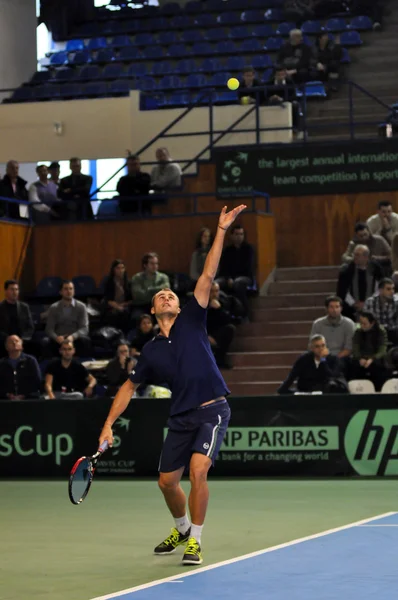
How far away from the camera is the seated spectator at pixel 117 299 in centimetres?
1970

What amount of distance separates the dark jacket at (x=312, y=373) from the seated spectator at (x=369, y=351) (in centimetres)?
27

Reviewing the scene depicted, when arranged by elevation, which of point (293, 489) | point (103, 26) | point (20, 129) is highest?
point (103, 26)

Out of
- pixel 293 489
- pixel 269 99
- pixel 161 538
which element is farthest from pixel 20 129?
pixel 161 538

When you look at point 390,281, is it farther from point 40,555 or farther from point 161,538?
point 40,555

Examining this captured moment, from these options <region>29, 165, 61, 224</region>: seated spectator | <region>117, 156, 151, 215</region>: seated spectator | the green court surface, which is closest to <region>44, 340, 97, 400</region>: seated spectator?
the green court surface

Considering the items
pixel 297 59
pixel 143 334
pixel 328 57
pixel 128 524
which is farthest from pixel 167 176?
pixel 128 524

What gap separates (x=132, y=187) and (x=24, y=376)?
609 centimetres

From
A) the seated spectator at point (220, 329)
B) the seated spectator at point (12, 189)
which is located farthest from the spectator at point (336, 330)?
the seated spectator at point (12, 189)

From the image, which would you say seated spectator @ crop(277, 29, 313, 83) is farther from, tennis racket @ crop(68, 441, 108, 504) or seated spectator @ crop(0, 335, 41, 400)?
tennis racket @ crop(68, 441, 108, 504)

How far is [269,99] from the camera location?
2386 cm

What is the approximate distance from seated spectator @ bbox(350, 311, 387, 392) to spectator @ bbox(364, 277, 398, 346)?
68 centimetres

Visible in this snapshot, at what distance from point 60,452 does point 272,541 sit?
6.92 m

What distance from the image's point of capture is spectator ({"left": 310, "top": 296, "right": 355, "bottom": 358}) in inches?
679

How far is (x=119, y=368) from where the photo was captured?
17.3 m
